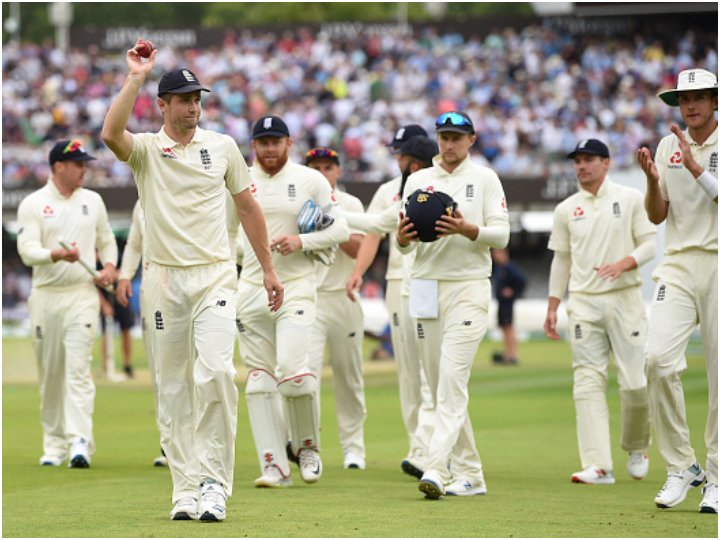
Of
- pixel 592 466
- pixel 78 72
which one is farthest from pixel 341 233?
pixel 78 72

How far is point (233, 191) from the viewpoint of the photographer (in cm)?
765

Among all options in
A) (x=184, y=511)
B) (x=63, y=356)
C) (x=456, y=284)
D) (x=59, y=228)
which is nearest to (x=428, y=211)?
(x=456, y=284)

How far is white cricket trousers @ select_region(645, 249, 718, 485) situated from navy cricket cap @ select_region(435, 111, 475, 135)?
1.81 meters

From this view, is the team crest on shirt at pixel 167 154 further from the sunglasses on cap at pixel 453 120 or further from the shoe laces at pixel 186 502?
the sunglasses on cap at pixel 453 120

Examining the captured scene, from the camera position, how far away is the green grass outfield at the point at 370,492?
22.7 feet

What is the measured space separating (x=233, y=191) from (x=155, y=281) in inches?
30.3

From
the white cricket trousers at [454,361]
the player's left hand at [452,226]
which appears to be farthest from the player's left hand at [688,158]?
the white cricket trousers at [454,361]

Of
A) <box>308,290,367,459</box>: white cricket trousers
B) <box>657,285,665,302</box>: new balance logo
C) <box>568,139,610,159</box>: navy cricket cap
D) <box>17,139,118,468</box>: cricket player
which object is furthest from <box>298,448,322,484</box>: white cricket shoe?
<box>568,139,610,159</box>: navy cricket cap

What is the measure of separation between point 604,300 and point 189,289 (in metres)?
4.08

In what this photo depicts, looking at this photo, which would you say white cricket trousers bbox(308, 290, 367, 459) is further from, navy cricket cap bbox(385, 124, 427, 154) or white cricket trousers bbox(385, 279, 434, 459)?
navy cricket cap bbox(385, 124, 427, 154)

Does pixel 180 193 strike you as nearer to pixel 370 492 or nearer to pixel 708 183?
pixel 370 492

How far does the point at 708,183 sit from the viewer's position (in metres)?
7.49

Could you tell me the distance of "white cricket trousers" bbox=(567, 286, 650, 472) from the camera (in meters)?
9.85

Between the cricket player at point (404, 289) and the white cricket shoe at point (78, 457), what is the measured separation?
2.73 m
